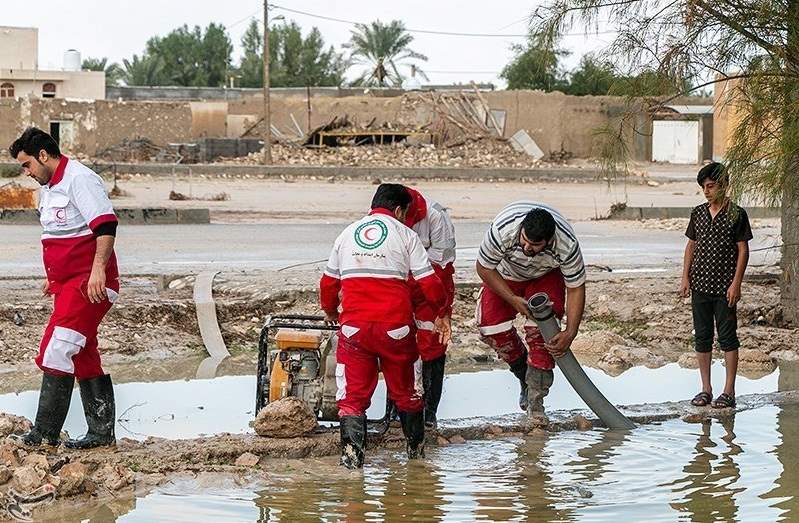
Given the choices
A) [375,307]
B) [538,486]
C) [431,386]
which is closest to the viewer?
[375,307]

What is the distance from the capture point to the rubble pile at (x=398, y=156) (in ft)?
146

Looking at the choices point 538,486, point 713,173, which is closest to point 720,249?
point 713,173

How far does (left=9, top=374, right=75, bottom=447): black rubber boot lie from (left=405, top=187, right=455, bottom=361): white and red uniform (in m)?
1.98

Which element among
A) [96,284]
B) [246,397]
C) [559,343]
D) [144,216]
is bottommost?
[246,397]

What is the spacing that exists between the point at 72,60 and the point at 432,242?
194 feet

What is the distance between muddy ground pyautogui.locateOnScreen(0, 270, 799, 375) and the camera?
33.5ft

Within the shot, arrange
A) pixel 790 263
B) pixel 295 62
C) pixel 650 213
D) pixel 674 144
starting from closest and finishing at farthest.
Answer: pixel 790 263
pixel 650 213
pixel 674 144
pixel 295 62

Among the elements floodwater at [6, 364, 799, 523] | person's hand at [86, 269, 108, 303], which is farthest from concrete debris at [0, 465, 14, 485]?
person's hand at [86, 269, 108, 303]

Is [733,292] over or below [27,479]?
over

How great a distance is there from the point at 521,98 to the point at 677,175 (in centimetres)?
1057

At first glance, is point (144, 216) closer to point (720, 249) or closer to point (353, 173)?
point (720, 249)

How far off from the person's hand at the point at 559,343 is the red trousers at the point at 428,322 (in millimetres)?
671

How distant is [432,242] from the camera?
296 inches

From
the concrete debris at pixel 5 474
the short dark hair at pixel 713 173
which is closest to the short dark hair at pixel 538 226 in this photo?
the short dark hair at pixel 713 173
